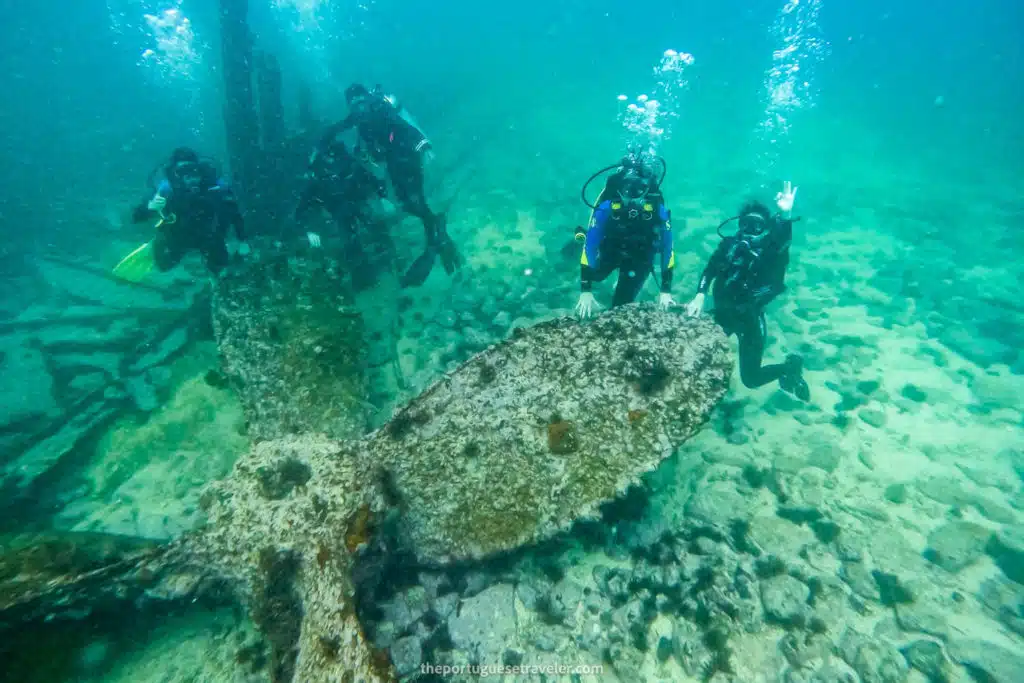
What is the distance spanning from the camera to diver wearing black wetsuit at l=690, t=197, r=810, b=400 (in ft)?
20.8

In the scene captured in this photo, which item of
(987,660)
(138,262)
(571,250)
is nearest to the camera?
(987,660)

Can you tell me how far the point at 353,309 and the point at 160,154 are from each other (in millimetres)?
21469

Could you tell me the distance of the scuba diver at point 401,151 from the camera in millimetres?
8477

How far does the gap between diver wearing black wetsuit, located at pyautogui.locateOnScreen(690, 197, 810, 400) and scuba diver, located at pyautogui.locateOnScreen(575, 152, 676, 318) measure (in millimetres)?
913

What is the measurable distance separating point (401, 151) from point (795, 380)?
26.9 ft

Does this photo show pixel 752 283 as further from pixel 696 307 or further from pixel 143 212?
pixel 143 212

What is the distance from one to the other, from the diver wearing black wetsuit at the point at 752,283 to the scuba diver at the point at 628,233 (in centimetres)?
91

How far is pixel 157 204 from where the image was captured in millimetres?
6145

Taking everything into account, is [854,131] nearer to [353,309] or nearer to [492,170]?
[492,170]

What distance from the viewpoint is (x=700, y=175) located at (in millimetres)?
20906

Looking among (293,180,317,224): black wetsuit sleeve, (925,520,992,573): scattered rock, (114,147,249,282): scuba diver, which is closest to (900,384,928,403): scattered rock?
(925,520,992,573): scattered rock

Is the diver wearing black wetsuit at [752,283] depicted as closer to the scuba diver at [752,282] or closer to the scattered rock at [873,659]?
the scuba diver at [752,282]

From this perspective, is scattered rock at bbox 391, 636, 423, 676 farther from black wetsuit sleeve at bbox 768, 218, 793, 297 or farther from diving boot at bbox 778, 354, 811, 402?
black wetsuit sleeve at bbox 768, 218, 793, 297

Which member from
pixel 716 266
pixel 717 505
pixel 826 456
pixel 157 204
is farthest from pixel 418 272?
pixel 826 456
